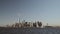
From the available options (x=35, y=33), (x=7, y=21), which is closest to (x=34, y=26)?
(x=35, y=33)

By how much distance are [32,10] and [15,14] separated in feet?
2.11

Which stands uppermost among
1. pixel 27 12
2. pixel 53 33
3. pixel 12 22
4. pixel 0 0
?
pixel 0 0

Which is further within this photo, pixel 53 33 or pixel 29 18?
pixel 53 33

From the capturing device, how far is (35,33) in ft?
22.4

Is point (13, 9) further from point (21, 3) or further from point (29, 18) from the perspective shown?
point (29, 18)

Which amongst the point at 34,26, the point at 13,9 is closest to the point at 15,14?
the point at 13,9

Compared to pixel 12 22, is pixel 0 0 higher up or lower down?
higher up

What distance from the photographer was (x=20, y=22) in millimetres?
5668

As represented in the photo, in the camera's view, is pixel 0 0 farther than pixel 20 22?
No

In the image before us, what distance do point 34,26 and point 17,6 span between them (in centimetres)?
155

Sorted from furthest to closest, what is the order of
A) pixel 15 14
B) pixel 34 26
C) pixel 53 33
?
pixel 53 33 < pixel 34 26 < pixel 15 14

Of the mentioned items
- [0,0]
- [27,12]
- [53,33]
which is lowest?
[53,33]

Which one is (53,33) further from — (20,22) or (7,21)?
(7,21)

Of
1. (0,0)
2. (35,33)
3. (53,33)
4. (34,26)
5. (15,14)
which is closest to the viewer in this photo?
(0,0)
